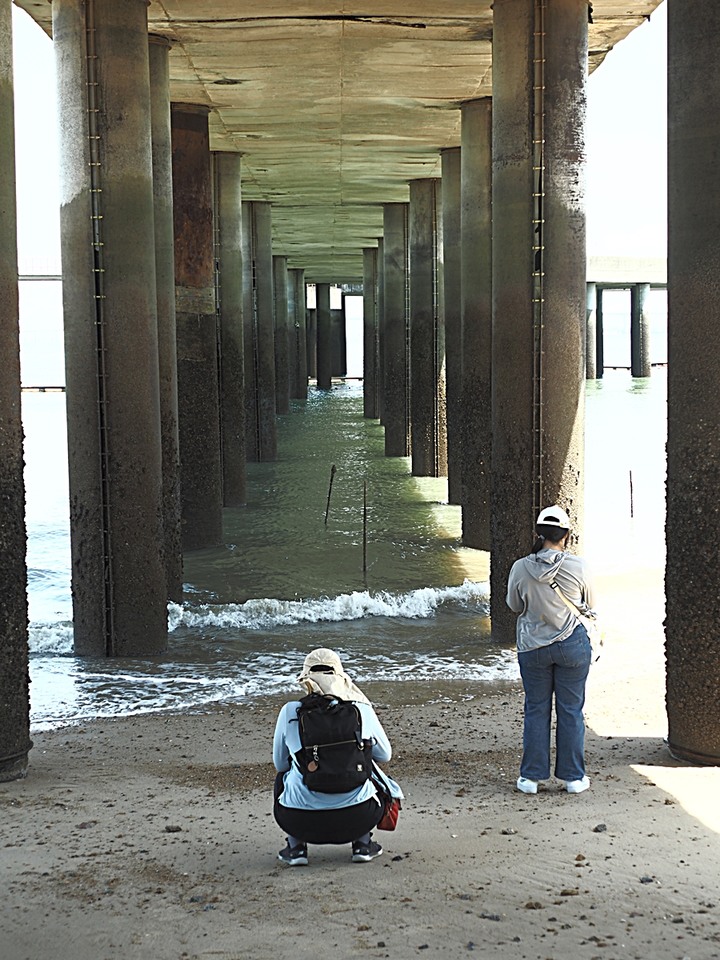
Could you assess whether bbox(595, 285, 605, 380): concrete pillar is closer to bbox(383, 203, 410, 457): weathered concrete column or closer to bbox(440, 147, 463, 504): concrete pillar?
bbox(383, 203, 410, 457): weathered concrete column

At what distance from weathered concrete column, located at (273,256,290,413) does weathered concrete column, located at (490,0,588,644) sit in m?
24.9

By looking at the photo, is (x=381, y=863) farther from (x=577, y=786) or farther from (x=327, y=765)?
(x=577, y=786)

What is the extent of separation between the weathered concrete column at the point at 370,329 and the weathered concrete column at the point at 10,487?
110 feet

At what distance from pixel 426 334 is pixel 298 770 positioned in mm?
19801

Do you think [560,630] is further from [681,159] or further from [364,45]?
[364,45]

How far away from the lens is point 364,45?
47.4 feet

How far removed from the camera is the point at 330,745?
16.8ft

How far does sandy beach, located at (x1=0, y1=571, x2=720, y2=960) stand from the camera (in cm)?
461

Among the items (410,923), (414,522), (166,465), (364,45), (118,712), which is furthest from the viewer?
(414,522)

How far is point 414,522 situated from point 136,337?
8996 mm

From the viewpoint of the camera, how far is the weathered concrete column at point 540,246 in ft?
36.9

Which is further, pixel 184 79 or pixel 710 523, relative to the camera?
pixel 184 79

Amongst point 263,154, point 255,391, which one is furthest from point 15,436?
point 255,391

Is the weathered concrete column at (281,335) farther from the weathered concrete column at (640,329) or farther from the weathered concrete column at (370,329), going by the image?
the weathered concrete column at (640,329)
